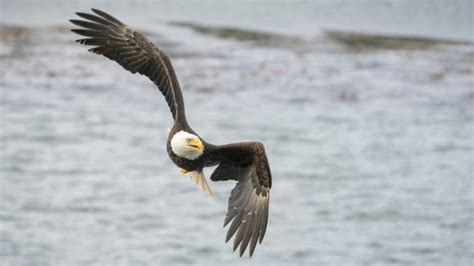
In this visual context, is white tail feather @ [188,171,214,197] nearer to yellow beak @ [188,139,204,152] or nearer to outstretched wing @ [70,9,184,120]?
outstretched wing @ [70,9,184,120]

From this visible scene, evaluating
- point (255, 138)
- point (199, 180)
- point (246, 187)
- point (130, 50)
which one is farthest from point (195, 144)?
point (255, 138)

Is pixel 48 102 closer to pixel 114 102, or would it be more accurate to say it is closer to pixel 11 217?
pixel 114 102

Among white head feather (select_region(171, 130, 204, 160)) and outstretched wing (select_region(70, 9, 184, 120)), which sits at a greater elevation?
outstretched wing (select_region(70, 9, 184, 120))

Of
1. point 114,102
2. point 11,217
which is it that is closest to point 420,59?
point 114,102

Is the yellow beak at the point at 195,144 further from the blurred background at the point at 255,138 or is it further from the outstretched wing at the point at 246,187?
the blurred background at the point at 255,138

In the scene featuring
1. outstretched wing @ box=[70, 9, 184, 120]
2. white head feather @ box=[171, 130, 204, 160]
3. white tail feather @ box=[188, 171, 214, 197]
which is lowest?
white tail feather @ box=[188, 171, 214, 197]

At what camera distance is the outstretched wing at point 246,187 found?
7.99 meters

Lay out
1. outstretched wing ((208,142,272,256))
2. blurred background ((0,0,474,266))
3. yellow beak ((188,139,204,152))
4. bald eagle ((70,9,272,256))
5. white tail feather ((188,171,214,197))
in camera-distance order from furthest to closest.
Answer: blurred background ((0,0,474,266)) < white tail feather ((188,171,214,197)) < outstretched wing ((208,142,272,256)) < bald eagle ((70,9,272,256)) < yellow beak ((188,139,204,152))

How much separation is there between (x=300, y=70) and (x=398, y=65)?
3.20 meters

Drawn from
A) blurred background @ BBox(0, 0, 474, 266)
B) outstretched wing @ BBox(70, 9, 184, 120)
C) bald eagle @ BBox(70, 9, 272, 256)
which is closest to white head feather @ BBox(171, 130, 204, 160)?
bald eagle @ BBox(70, 9, 272, 256)

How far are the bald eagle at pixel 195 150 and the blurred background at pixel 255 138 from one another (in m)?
13.4

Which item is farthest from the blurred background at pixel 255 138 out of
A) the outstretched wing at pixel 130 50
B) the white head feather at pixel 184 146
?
the white head feather at pixel 184 146

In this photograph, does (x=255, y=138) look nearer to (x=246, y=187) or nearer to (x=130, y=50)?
(x=130, y=50)

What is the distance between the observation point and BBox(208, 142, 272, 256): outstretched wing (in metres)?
7.99
